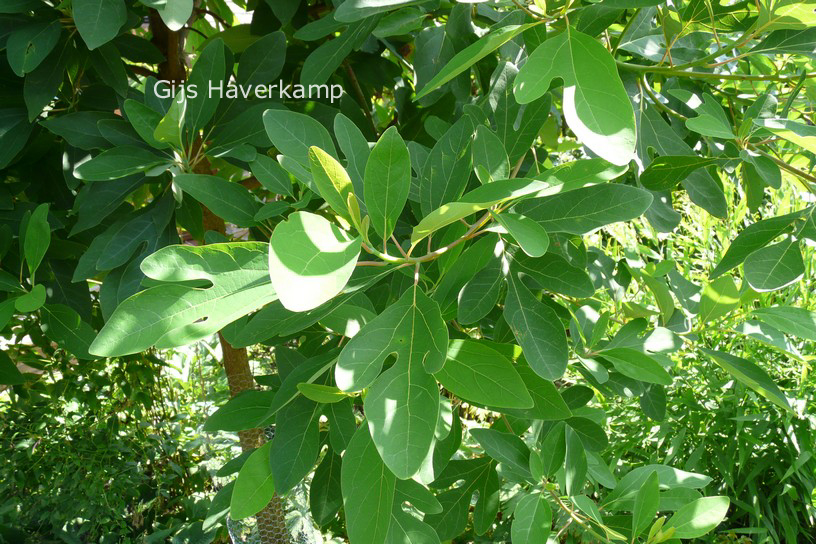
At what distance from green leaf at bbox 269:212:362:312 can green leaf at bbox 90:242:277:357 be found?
0.08 m

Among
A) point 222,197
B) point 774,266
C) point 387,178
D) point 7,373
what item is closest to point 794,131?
point 774,266

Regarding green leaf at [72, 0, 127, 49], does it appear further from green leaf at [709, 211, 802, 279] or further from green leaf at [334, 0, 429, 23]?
green leaf at [709, 211, 802, 279]

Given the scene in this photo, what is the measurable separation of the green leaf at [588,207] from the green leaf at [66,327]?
65 cm

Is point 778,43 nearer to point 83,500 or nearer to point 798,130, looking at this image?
point 798,130

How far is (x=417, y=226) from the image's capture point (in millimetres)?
516

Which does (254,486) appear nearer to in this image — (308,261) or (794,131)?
(308,261)

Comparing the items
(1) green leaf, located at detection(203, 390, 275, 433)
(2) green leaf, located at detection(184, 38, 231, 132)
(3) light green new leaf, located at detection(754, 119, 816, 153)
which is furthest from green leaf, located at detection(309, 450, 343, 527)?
(3) light green new leaf, located at detection(754, 119, 816, 153)

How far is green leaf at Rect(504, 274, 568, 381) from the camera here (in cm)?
67

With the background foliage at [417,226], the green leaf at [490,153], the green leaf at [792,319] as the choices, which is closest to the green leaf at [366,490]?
the background foliage at [417,226]

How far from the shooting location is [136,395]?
7.10ft

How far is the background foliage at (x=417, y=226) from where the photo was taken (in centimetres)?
53

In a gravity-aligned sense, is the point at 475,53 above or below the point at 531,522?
above

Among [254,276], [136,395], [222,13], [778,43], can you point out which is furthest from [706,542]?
[254,276]

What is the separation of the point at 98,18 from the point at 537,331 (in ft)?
1.99
